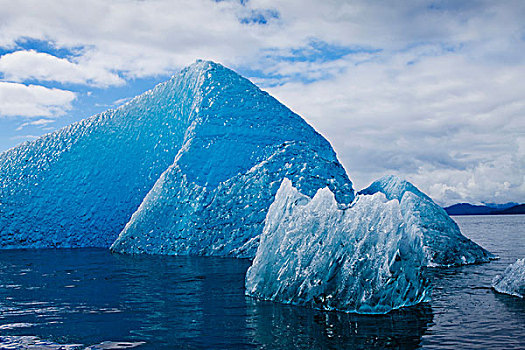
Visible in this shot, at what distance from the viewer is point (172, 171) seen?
94.1ft

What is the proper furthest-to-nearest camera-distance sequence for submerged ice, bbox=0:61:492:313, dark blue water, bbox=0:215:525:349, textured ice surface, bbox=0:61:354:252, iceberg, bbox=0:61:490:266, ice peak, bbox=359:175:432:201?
ice peak, bbox=359:175:432:201
textured ice surface, bbox=0:61:354:252
iceberg, bbox=0:61:490:266
submerged ice, bbox=0:61:492:313
dark blue water, bbox=0:215:525:349

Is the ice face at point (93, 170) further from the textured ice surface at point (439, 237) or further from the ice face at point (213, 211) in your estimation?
the textured ice surface at point (439, 237)

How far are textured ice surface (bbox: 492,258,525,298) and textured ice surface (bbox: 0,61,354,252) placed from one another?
45.7 feet

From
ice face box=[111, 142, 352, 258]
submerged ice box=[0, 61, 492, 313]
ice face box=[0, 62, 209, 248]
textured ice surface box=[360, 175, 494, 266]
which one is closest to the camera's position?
submerged ice box=[0, 61, 492, 313]

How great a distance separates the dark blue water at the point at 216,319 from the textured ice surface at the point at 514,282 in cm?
43

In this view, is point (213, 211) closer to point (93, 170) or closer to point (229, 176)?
point (229, 176)

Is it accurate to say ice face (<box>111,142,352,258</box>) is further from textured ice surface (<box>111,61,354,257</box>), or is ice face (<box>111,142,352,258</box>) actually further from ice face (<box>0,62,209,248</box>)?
ice face (<box>0,62,209,248</box>)

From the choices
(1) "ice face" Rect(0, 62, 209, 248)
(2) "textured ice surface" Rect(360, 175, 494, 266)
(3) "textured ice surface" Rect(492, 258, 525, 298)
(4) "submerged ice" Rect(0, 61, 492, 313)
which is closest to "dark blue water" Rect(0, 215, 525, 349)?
(3) "textured ice surface" Rect(492, 258, 525, 298)

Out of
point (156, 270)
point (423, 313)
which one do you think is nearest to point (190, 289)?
point (156, 270)

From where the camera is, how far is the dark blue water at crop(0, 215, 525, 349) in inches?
311

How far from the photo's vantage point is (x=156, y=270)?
1872 cm

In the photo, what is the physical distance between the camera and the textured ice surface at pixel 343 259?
34.9 ft

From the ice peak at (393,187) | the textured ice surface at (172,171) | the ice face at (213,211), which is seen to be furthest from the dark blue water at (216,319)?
the ice peak at (393,187)

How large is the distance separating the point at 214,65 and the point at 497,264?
78.8ft
